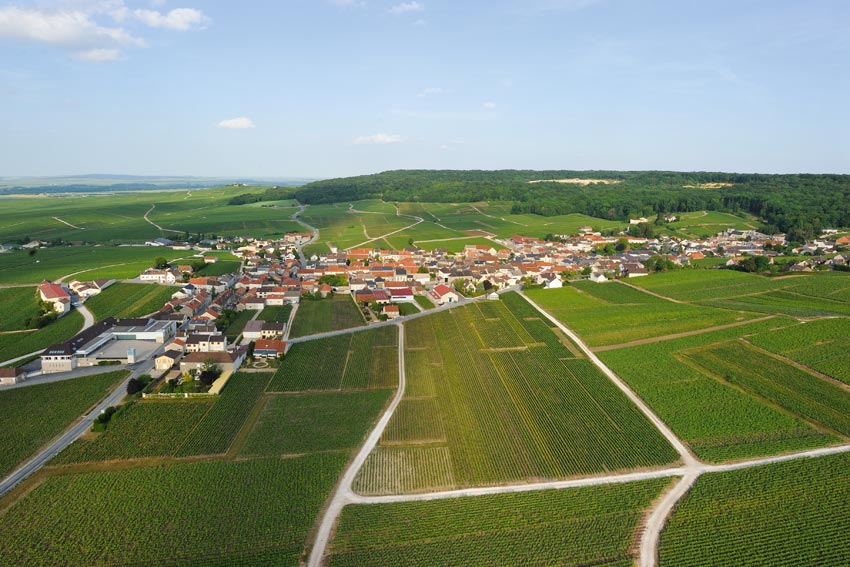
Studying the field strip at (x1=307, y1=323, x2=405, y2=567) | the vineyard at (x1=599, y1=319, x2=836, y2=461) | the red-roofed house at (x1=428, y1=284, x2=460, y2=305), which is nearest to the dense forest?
the red-roofed house at (x1=428, y1=284, x2=460, y2=305)

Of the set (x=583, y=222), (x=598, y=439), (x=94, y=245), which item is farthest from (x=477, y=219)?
(x=598, y=439)

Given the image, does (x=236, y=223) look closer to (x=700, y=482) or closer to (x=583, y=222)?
(x=583, y=222)

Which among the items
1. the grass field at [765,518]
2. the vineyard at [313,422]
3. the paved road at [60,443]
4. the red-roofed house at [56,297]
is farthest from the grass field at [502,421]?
the red-roofed house at [56,297]

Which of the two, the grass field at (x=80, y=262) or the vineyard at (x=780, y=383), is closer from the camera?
the vineyard at (x=780, y=383)

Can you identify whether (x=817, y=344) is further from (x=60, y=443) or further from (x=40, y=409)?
(x=40, y=409)

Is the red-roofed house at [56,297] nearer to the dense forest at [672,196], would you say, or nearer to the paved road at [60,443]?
the paved road at [60,443]

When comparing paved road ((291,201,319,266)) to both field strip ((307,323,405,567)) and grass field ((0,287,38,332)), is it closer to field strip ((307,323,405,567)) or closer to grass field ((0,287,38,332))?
grass field ((0,287,38,332))

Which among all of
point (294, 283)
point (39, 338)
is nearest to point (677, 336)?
point (294, 283)
